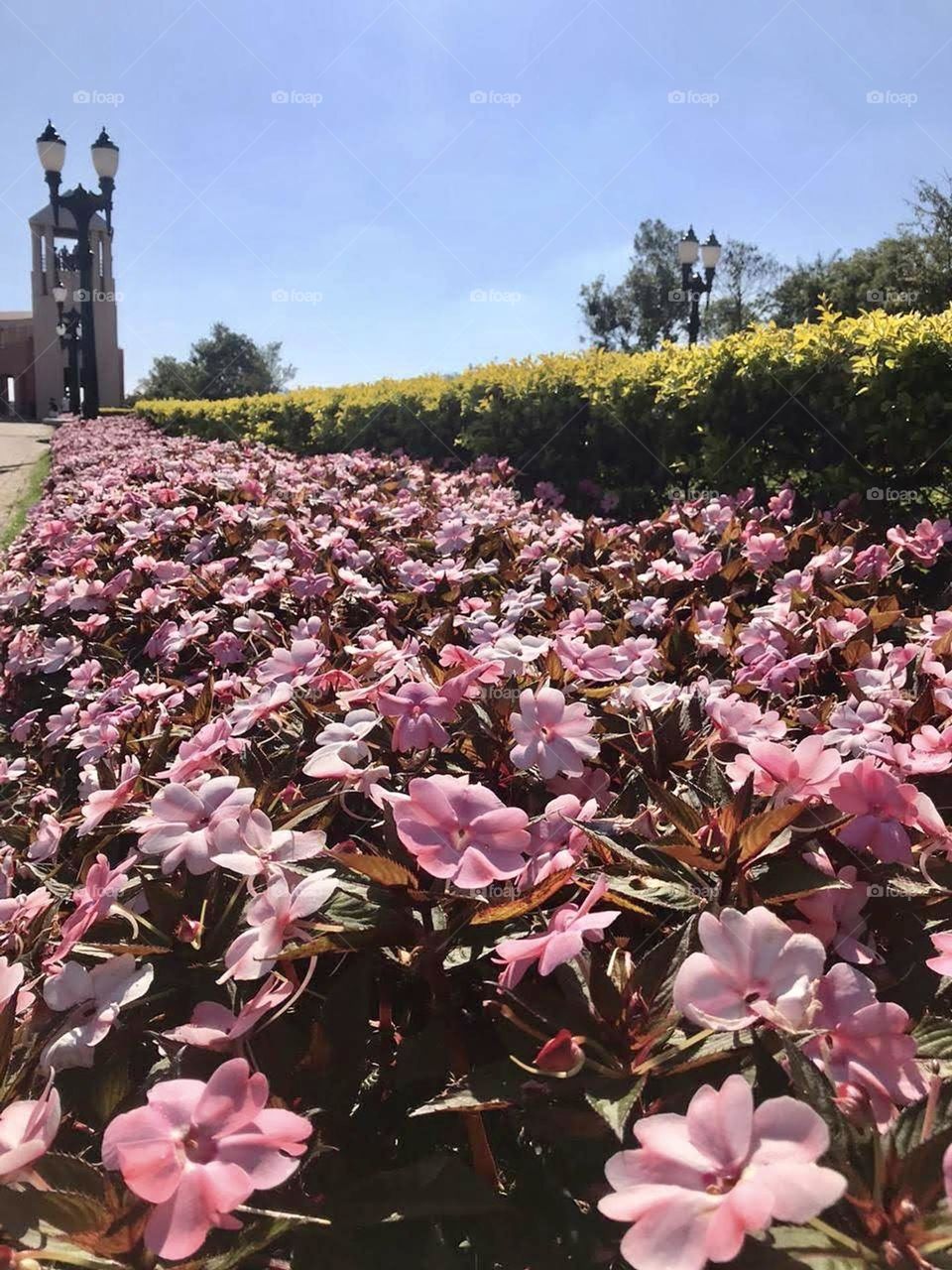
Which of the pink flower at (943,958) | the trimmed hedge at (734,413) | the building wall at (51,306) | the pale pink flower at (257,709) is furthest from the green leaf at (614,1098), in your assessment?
the building wall at (51,306)

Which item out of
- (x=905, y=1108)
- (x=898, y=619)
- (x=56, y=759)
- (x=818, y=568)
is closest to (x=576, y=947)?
A: (x=905, y=1108)

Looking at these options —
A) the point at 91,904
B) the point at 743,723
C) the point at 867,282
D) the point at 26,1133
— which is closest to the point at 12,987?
the point at 91,904

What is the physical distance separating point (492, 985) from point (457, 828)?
0.18 m

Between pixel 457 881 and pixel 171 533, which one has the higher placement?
pixel 171 533

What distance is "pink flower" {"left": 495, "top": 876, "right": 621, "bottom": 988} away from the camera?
2.99 ft

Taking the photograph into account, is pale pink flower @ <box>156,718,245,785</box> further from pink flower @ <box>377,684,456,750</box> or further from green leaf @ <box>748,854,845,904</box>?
green leaf @ <box>748,854,845,904</box>

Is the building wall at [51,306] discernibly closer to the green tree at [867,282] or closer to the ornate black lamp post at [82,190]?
the ornate black lamp post at [82,190]

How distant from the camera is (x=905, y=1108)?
2.65ft

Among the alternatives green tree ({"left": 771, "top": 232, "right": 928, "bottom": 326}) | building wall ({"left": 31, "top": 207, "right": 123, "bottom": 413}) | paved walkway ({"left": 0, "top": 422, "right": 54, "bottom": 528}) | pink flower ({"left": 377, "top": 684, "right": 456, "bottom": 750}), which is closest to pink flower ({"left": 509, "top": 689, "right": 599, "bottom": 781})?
pink flower ({"left": 377, "top": 684, "right": 456, "bottom": 750})

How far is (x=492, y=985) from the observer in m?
1.05

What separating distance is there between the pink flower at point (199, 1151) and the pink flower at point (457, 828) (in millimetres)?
306

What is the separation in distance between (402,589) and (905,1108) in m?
2.73

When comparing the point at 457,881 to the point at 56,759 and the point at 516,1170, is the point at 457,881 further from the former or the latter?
the point at 56,759

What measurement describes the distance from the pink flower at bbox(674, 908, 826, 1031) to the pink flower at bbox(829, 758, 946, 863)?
0.28m
